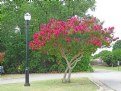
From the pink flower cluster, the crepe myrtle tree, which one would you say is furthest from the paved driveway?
the pink flower cluster

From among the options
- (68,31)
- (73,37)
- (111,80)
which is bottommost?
(111,80)

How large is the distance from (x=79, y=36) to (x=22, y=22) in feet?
59.2

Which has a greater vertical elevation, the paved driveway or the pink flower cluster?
the pink flower cluster

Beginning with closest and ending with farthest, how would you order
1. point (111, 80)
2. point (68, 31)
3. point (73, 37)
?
point (68, 31)
point (73, 37)
point (111, 80)

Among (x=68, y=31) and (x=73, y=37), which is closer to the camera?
(x=68, y=31)

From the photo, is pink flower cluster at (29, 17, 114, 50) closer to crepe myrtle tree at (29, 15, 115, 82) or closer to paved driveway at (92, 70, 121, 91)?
crepe myrtle tree at (29, 15, 115, 82)

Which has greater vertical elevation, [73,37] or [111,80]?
[73,37]

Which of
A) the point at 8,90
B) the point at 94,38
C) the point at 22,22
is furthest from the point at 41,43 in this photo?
the point at 22,22

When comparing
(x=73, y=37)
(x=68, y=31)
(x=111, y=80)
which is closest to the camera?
(x=68, y=31)

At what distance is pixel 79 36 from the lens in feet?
82.2

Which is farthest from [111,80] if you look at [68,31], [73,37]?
[68,31]

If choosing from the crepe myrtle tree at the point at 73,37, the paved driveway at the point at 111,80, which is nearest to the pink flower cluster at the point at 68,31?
the crepe myrtle tree at the point at 73,37

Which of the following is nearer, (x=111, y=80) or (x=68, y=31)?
(x=68, y=31)

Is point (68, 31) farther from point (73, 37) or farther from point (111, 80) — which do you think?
point (111, 80)
